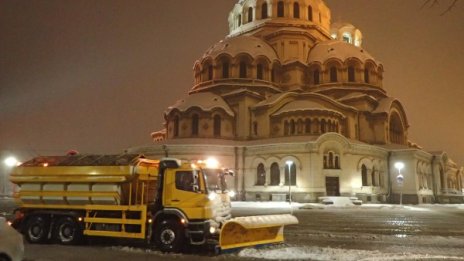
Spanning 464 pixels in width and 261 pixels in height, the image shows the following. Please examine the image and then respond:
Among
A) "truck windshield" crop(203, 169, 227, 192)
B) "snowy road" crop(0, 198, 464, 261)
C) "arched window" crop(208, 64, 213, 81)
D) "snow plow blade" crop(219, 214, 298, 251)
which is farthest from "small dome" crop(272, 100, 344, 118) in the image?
"truck windshield" crop(203, 169, 227, 192)

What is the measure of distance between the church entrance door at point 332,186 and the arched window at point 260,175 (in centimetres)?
575

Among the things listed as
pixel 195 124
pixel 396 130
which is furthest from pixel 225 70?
pixel 396 130

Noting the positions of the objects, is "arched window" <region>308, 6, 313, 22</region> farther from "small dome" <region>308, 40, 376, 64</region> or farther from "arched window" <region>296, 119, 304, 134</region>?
"arched window" <region>296, 119, 304, 134</region>

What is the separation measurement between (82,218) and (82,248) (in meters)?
1.07

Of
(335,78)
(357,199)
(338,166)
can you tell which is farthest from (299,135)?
(335,78)

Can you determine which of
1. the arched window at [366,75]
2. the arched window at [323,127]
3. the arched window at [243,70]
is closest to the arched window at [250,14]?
the arched window at [243,70]

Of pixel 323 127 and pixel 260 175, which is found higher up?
pixel 323 127

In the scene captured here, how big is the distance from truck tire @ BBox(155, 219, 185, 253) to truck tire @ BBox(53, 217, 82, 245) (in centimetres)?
267

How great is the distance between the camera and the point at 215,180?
11891 mm

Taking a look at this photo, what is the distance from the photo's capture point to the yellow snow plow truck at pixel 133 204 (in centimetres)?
1095

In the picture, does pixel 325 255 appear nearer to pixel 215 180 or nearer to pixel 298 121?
pixel 215 180

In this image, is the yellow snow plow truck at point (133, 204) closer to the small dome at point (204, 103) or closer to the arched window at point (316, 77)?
the small dome at point (204, 103)

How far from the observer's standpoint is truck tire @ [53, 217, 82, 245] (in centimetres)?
1197

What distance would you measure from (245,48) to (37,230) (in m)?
35.0
